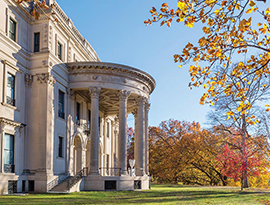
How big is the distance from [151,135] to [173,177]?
822 centimetres

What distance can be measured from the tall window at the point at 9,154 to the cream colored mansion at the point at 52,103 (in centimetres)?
1

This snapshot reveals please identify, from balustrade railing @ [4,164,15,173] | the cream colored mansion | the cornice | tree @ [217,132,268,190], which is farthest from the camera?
the cornice

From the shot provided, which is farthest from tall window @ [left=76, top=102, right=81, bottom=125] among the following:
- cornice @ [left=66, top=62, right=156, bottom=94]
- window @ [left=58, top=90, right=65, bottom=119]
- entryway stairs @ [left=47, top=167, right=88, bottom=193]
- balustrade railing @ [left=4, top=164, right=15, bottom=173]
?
balustrade railing @ [left=4, top=164, right=15, bottom=173]

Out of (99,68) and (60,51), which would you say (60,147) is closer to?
(99,68)

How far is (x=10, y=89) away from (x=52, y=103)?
12.7ft

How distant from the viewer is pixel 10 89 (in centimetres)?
2600

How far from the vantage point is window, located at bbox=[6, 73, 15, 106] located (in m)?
25.7

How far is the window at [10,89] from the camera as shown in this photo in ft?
84.3

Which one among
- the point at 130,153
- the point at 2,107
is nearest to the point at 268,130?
the point at 2,107

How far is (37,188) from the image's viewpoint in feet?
86.9

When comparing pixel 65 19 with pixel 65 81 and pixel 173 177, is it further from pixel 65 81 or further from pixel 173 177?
pixel 173 177

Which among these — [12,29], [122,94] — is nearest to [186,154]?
[122,94]

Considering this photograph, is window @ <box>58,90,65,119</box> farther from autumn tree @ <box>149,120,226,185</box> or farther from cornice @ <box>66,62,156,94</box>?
autumn tree @ <box>149,120,226,185</box>

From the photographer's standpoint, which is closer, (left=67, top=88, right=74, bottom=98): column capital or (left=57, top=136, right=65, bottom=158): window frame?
(left=57, top=136, right=65, bottom=158): window frame
